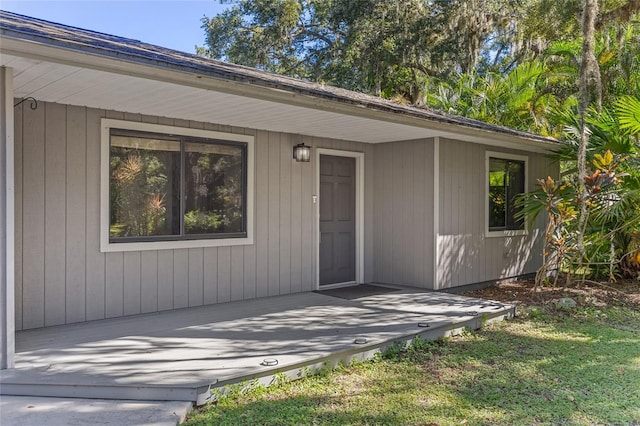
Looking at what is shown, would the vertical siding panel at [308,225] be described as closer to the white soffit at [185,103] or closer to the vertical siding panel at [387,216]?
the white soffit at [185,103]

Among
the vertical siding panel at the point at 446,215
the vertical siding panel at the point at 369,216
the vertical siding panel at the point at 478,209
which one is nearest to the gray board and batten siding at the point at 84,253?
the vertical siding panel at the point at 369,216

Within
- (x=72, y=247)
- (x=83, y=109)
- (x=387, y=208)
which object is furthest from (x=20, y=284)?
(x=387, y=208)

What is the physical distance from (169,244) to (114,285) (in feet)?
2.25

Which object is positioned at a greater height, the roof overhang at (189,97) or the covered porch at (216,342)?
the roof overhang at (189,97)

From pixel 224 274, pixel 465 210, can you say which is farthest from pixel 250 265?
pixel 465 210

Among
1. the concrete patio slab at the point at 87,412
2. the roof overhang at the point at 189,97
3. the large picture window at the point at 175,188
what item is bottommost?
the concrete patio slab at the point at 87,412

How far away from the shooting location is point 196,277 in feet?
18.2

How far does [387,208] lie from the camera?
7348mm

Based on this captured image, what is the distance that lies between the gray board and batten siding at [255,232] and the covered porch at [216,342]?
0.83ft

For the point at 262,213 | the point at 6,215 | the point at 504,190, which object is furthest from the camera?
the point at 504,190

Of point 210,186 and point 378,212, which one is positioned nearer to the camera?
point 210,186

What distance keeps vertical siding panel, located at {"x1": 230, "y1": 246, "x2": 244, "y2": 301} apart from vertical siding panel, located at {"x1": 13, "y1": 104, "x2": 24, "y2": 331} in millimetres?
2181

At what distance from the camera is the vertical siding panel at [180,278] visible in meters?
5.39

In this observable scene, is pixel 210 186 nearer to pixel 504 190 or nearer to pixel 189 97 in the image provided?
pixel 189 97
